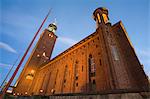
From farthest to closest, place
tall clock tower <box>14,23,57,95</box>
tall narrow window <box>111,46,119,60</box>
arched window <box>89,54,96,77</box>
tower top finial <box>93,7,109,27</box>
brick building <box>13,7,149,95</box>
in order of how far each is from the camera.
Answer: tall clock tower <box>14,23,57,95</box> < tower top finial <box>93,7,109,27</box> < arched window <box>89,54,96,77</box> < tall narrow window <box>111,46,119,60</box> < brick building <box>13,7,149,95</box>

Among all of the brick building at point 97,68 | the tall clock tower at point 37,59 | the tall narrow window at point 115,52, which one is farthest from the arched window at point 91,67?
the tall clock tower at point 37,59

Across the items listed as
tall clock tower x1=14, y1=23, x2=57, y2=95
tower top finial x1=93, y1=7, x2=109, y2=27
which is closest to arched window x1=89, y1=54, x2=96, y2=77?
tower top finial x1=93, y1=7, x2=109, y2=27

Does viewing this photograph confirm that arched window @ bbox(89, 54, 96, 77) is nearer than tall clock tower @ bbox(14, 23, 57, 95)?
Yes

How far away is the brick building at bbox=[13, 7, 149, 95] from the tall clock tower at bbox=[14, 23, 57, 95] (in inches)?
9.9

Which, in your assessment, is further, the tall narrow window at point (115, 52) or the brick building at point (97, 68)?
the tall narrow window at point (115, 52)

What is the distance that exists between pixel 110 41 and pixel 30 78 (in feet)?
82.9

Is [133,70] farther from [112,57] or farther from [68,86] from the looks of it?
[68,86]

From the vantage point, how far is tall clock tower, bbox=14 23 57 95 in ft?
93.2

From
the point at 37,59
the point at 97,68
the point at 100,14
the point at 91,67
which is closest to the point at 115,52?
the point at 97,68

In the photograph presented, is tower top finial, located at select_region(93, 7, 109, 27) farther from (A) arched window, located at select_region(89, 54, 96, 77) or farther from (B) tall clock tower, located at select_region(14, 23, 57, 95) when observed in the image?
(B) tall clock tower, located at select_region(14, 23, 57, 95)

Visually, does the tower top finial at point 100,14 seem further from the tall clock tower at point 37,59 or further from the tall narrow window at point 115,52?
the tall clock tower at point 37,59

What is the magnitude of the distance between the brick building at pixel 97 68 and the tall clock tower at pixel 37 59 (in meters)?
0.25

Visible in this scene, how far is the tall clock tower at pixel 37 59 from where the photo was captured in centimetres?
2842

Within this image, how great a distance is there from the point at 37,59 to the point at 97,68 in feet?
80.4
